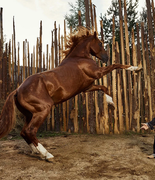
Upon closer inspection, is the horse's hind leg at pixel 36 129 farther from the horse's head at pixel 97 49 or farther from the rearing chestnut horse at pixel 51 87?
the horse's head at pixel 97 49

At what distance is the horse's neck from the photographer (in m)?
3.61

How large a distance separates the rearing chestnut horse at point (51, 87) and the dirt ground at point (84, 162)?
299 mm

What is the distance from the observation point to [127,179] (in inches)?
78.9

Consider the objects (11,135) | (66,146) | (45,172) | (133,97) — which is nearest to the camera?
(45,172)

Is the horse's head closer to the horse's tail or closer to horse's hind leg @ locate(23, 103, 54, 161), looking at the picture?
horse's hind leg @ locate(23, 103, 54, 161)

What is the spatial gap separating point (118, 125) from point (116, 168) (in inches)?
90.3

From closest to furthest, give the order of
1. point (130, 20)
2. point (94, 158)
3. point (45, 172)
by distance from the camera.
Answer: point (45, 172) → point (94, 158) → point (130, 20)

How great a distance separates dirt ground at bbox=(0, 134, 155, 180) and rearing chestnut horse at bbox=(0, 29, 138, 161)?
30 centimetres

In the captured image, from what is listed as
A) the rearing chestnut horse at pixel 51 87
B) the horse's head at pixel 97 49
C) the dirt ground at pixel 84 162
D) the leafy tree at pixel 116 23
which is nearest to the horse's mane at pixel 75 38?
the rearing chestnut horse at pixel 51 87

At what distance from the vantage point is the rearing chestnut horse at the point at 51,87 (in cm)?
280

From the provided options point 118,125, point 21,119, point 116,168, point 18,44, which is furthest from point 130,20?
point 116,168

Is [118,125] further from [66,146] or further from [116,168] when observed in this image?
[116,168]

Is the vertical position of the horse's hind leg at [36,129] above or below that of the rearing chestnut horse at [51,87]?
below

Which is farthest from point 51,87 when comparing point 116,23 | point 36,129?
point 116,23
